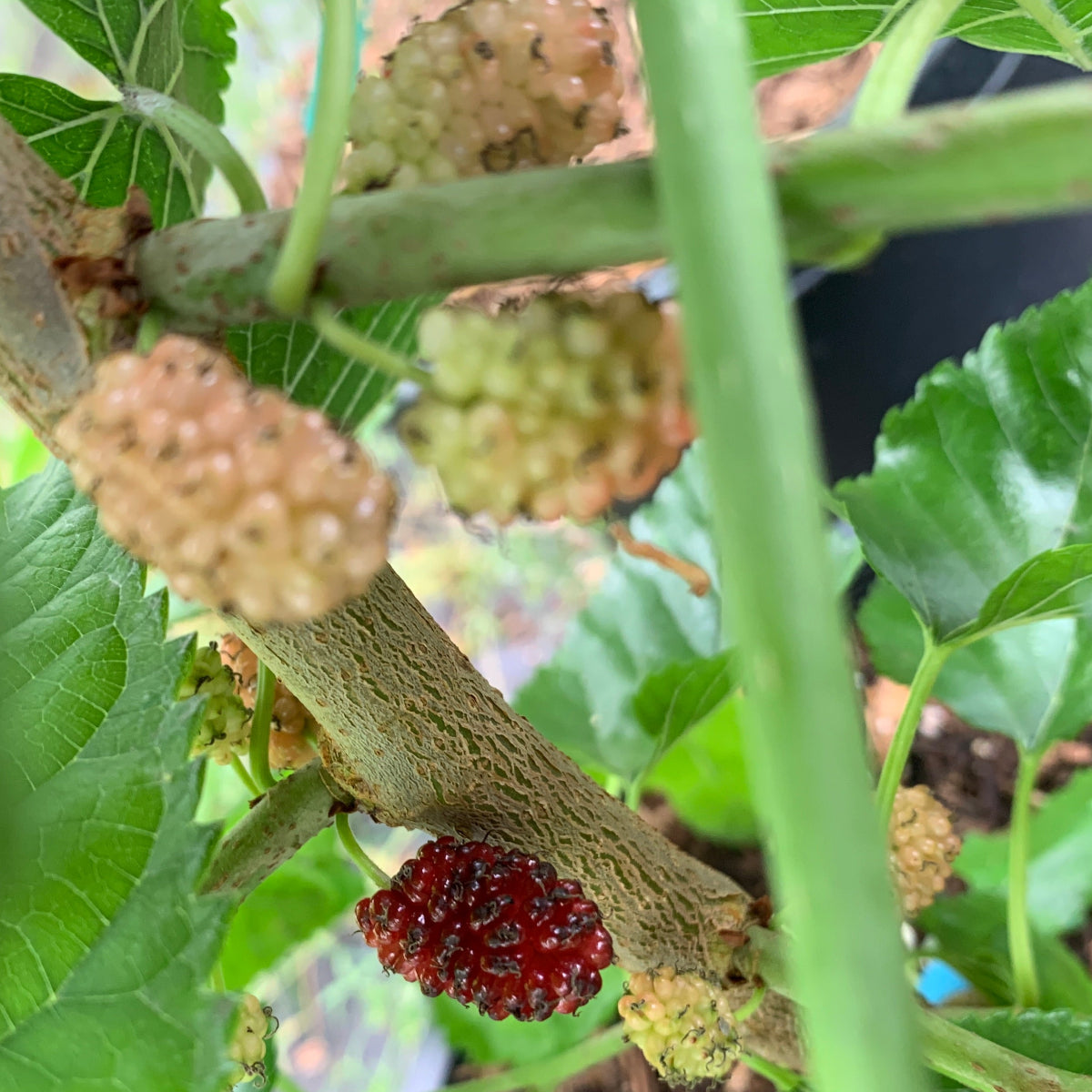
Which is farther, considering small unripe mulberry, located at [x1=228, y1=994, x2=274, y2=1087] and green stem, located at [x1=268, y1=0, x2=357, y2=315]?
small unripe mulberry, located at [x1=228, y1=994, x2=274, y2=1087]

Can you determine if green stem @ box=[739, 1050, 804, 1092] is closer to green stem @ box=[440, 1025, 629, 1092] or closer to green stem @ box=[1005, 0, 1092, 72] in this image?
green stem @ box=[440, 1025, 629, 1092]

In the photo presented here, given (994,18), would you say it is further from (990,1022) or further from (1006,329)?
(990,1022)

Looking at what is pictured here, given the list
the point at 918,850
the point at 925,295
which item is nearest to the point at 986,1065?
the point at 918,850

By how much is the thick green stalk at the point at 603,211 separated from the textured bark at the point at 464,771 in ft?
0.35

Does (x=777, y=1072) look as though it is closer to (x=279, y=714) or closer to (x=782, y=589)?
(x=279, y=714)

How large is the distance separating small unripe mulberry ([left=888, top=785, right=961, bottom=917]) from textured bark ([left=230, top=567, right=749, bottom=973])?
9 cm

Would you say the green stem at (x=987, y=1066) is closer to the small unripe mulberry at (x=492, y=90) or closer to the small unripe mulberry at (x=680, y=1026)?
the small unripe mulberry at (x=680, y=1026)

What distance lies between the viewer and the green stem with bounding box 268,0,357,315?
192 millimetres

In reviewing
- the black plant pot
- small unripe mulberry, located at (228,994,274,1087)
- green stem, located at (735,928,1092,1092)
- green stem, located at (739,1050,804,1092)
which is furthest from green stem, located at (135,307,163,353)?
the black plant pot

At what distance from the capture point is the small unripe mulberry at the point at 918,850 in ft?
1.60

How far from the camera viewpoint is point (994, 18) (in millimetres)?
374

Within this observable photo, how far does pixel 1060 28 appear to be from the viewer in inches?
12.8

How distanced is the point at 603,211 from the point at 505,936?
257mm

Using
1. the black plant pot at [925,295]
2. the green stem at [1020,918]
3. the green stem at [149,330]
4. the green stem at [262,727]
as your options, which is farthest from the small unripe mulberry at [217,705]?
the black plant pot at [925,295]
